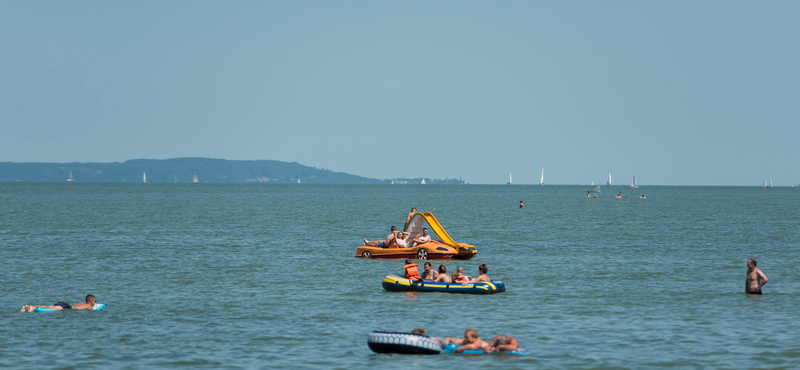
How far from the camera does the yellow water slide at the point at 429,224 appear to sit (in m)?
43.3

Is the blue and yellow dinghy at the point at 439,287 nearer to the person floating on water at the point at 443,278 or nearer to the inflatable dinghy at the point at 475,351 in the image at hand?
the person floating on water at the point at 443,278

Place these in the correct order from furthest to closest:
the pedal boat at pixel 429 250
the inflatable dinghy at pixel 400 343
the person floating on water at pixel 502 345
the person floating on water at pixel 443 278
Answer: the pedal boat at pixel 429 250, the person floating on water at pixel 443 278, the person floating on water at pixel 502 345, the inflatable dinghy at pixel 400 343

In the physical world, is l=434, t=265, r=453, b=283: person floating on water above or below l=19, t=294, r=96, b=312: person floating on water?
above

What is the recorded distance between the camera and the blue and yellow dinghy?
2995cm

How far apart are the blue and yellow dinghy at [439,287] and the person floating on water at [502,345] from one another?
919 centimetres

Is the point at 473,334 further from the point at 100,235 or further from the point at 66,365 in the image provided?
the point at 100,235

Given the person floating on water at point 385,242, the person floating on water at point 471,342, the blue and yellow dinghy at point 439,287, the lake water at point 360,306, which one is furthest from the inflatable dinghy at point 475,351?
the person floating on water at point 385,242

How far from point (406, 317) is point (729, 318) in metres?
10.5

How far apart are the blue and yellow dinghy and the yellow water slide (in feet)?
38.0

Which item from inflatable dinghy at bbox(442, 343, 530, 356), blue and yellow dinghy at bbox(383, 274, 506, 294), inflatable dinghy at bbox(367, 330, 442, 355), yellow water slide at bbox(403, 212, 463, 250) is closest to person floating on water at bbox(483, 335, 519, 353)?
inflatable dinghy at bbox(442, 343, 530, 356)

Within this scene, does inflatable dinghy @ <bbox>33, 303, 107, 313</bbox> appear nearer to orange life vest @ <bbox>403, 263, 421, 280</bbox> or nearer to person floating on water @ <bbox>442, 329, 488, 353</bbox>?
orange life vest @ <bbox>403, 263, 421, 280</bbox>

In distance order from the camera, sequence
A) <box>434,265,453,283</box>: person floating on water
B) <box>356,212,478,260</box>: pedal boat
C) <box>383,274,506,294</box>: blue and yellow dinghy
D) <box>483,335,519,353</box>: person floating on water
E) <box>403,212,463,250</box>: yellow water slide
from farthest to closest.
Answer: <box>403,212,463,250</box>: yellow water slide < <box>356,212,478,260</box>: pedal boat < <box>434,265,453,283</box>: person floating on water < <box>383,274,506,294</box>: blue and yellow dinghy < <box>483,335,519,353</box>: person floating on water

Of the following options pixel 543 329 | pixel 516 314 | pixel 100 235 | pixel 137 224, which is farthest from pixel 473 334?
pixel 137 224

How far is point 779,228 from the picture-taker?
A: 7256 centimetres
